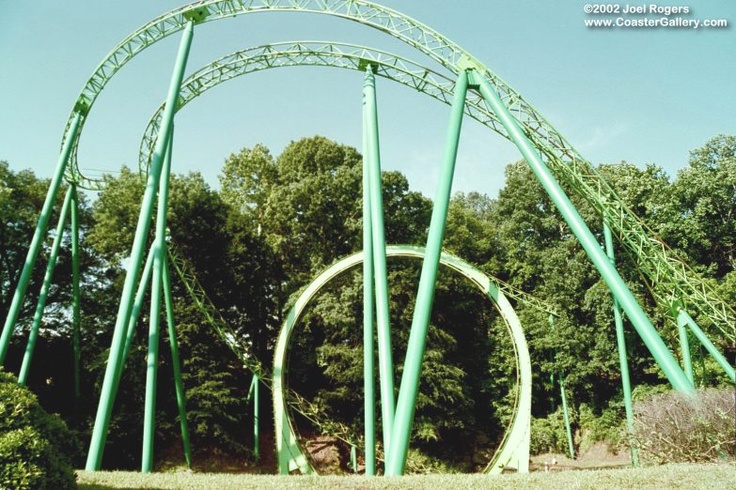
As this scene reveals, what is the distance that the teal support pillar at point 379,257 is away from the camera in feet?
26.8

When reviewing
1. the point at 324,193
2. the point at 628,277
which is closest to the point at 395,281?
the point at 324,193

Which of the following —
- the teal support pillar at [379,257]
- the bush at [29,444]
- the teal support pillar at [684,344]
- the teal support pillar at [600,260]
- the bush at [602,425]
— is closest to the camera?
the bush at [29,444]

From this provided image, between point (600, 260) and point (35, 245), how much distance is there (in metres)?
10.1

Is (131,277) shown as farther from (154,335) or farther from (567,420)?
(567,420)

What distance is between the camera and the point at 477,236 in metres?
27.1

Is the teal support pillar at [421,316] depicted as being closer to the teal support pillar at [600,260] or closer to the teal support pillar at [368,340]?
the teal support pillar at [600,260]

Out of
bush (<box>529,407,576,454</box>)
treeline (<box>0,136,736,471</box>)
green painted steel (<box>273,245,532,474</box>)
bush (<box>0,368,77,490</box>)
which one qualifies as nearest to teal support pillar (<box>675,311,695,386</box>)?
green painted steel (<box>273,245,532,474</box>)

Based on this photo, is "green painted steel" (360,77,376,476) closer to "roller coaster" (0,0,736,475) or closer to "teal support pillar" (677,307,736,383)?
"roller coaster" (0,0,736,475)

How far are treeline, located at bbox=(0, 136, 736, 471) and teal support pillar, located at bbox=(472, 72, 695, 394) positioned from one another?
40.8ft

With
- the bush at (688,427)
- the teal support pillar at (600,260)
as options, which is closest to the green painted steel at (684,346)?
the bush at (688,427)

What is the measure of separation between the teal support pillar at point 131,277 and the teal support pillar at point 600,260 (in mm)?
5160

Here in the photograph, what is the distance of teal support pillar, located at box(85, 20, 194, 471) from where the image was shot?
7492 millimetres

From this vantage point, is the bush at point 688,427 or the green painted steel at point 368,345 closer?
the bush at point 688,427

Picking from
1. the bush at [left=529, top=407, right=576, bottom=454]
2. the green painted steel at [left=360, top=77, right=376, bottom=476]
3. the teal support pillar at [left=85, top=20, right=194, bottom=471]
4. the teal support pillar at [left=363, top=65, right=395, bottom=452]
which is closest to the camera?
the teal support pillar at [left=85, top=20, right=194, bottom=471]
